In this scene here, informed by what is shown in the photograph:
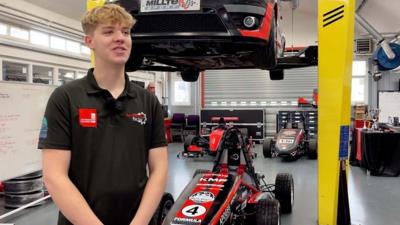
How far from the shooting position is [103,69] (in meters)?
1.51

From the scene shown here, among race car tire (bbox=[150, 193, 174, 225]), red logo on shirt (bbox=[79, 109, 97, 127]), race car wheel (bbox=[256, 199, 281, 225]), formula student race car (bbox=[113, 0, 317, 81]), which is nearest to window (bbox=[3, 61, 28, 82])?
→ race car tire (bbox=[150, 193, 174, 225])

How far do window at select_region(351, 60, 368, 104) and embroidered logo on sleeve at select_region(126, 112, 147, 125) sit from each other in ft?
45.5

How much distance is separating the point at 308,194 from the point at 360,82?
31.7ft

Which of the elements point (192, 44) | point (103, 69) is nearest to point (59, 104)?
point (103, 69)

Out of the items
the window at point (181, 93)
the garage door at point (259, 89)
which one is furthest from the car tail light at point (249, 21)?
the window at point (181, 93)

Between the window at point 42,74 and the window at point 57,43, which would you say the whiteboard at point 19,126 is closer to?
the window at point 42,74

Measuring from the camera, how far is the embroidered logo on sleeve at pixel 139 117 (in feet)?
5.00

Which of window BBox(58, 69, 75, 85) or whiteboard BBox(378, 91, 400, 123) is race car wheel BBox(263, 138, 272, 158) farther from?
whiteboard BBox(378, 91, 400, 123)

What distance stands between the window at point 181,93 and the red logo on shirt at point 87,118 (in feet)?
42.5

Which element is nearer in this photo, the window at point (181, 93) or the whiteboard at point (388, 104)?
the whiteboard at point (388, 104)

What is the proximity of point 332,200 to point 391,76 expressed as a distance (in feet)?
40.4

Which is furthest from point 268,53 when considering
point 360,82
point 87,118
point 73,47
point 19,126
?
point 360,82

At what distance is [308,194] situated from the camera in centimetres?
577

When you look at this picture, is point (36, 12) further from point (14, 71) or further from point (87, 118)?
point (87, 118)
